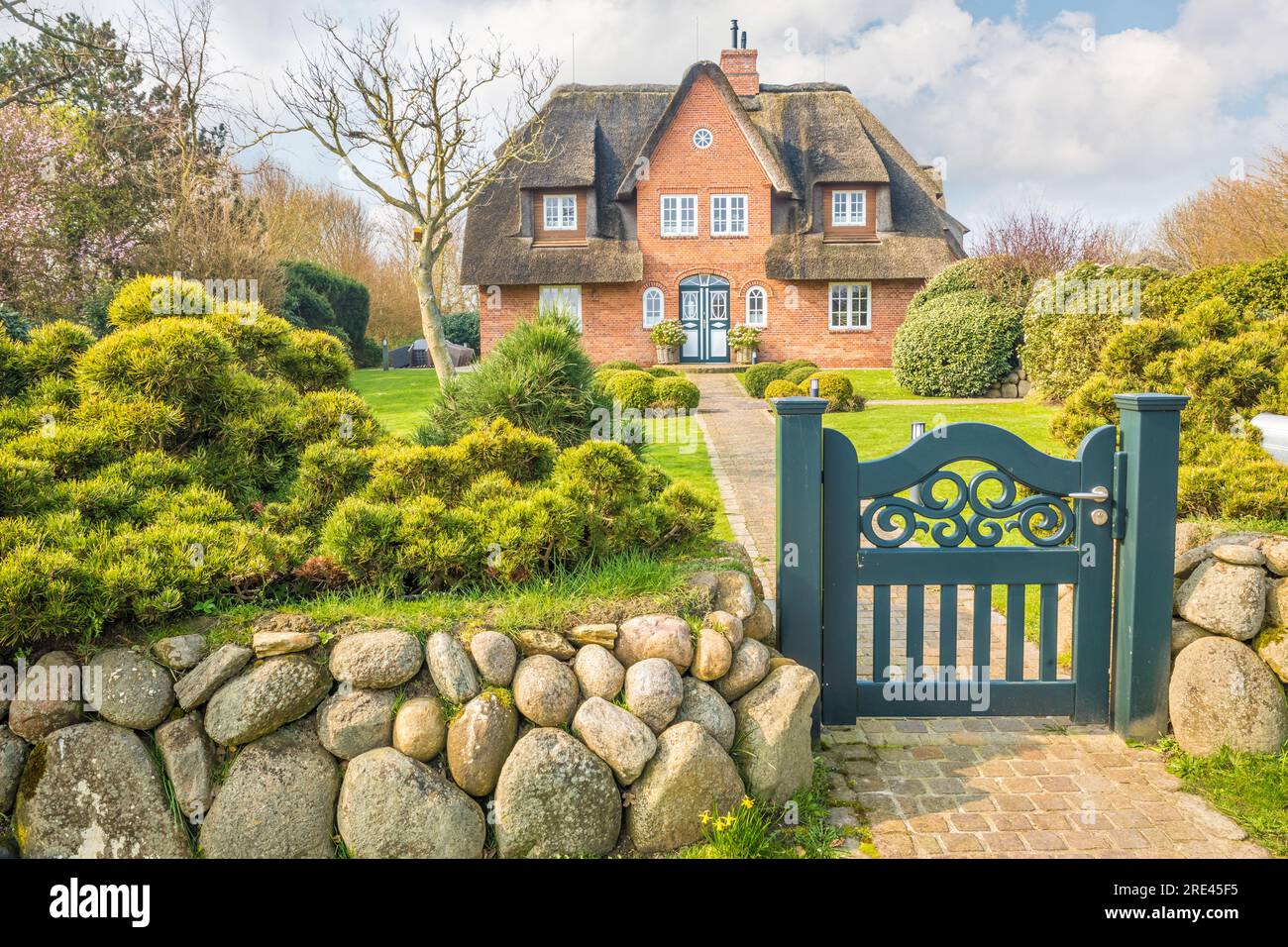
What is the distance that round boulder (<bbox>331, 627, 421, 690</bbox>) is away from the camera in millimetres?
3543

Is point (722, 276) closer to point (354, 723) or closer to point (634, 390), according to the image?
point (634, 390)

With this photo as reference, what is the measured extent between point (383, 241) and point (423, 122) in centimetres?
2713

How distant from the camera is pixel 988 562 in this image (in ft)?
14.5

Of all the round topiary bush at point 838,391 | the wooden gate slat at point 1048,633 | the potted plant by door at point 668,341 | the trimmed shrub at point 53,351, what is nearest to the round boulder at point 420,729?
the wooden gate slat at point 1048,633

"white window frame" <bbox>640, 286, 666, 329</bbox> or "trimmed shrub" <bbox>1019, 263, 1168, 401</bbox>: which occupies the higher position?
"white window frame" <bbox>640, 286, 666, 329</bbox>

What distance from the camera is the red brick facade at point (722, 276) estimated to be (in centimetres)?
2780

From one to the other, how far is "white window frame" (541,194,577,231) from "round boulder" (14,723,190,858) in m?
26.4

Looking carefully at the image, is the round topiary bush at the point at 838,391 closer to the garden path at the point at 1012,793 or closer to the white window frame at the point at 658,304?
the white window frame at the point at 658,304

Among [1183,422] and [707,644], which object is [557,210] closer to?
[1183,422]

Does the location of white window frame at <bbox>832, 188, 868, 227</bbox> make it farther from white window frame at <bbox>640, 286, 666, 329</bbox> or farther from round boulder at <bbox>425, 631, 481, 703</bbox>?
round boulder at <bbox>425, 631, 481, 703</bbox>

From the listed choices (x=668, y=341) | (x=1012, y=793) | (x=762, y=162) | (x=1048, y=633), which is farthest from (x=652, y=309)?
(x=1012, y=793)

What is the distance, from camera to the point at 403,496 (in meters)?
4.68

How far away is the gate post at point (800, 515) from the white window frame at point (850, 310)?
974 inches

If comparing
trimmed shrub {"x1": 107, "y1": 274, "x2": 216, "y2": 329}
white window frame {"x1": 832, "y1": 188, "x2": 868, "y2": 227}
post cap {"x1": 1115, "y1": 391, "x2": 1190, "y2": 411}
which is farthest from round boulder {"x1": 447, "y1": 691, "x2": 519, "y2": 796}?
white window frame {"x1": 832, "y1": 188, "x2": 868, "y2": 227}
